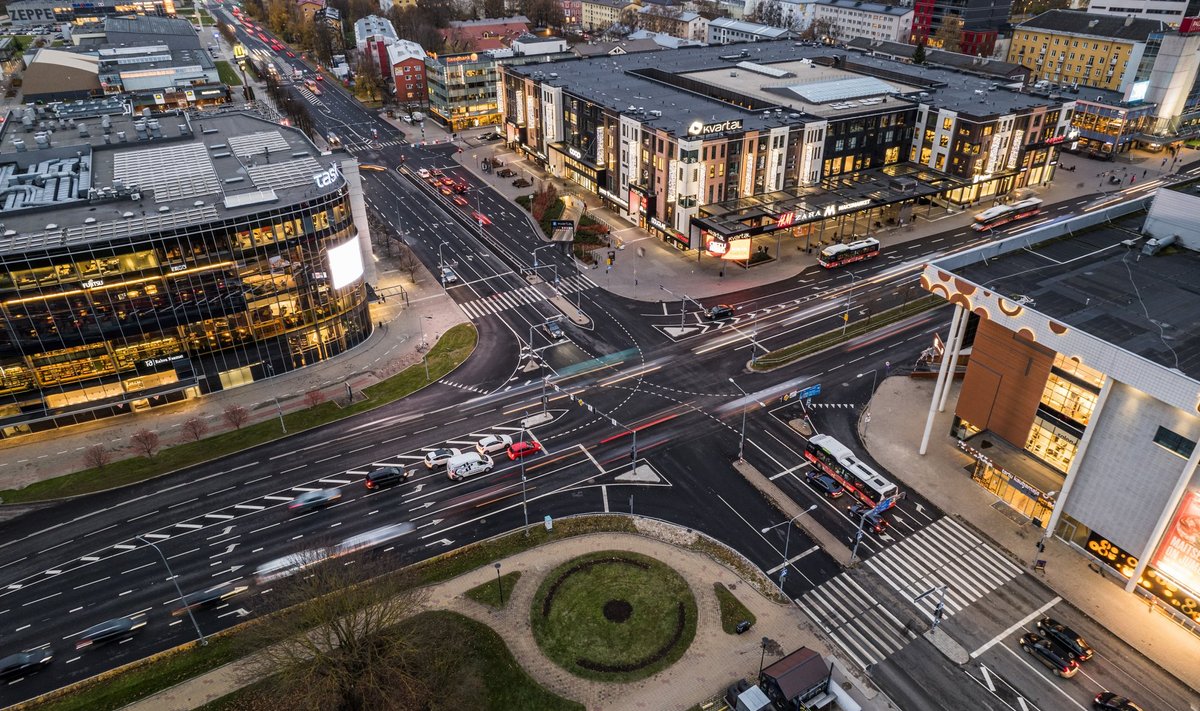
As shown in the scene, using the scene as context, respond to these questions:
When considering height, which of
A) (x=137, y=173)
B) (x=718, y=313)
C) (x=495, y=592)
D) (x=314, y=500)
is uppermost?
(x=137, y=173)

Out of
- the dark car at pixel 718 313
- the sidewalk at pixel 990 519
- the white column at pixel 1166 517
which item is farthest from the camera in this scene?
the dark car at pixel 718 313

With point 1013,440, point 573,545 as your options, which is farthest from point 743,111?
point 573,545

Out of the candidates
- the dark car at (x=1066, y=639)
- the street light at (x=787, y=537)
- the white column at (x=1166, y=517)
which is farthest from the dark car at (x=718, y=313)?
the white column at (x=1166, y=517)

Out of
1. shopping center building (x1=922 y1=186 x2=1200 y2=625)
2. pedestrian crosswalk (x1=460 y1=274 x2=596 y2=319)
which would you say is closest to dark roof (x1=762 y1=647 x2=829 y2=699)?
shopping center building (x1=922 y1=186 x2=1200 y2=625)

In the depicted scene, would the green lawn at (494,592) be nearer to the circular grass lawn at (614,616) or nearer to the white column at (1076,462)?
the circular grass lawn at (614,616)

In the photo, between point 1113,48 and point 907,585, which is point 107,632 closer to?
point 907,585

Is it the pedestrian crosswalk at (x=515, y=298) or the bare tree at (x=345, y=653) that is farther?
the pedestrian crosswalk at (x=515, y=298)

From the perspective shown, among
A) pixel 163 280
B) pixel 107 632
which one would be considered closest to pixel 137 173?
Result: pixel 163 280
